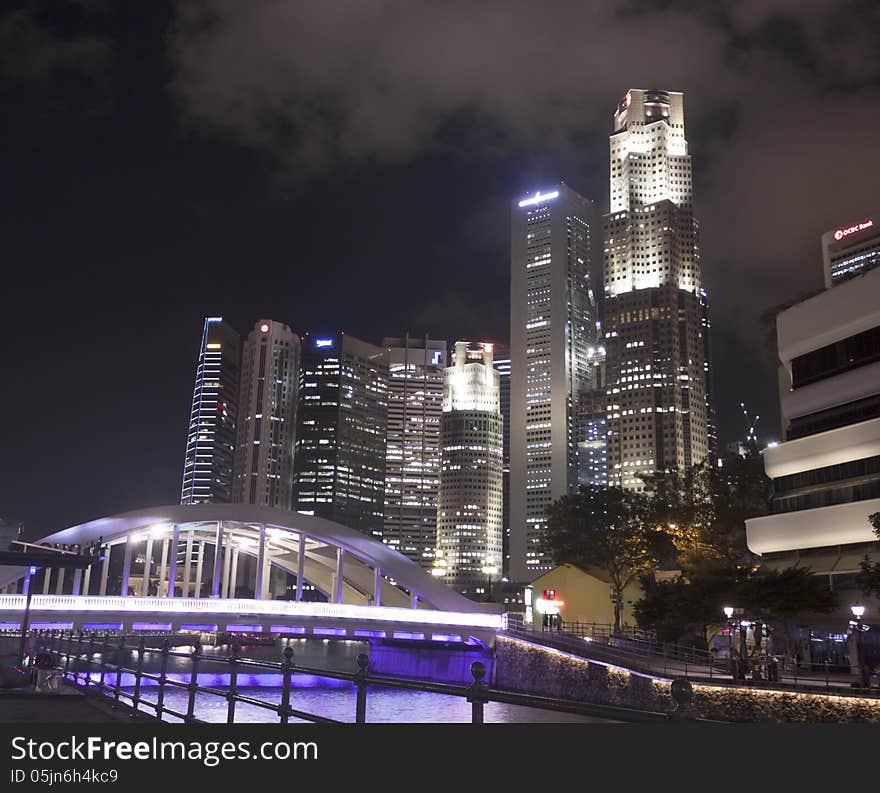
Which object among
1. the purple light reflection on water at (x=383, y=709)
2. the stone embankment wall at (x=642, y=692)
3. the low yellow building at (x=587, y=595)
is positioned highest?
the low yellow building at (x=587, y=595)

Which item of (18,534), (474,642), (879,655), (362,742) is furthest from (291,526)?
(362,742)

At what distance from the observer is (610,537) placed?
67688 mm

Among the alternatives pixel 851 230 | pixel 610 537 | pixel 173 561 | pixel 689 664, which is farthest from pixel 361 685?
pixel 851 230

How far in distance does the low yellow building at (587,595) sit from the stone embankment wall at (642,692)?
31.8 ft

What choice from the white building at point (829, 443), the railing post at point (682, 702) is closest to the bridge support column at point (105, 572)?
the white building at point (829, 443)

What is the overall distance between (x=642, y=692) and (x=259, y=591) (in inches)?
1416

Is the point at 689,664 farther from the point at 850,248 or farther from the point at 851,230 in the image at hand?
the point at 850,248

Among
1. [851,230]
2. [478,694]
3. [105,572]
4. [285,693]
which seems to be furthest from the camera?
[851,230]

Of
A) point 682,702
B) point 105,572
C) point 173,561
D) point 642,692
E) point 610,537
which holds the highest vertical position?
point 610,537

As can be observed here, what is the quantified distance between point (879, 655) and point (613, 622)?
940 inches

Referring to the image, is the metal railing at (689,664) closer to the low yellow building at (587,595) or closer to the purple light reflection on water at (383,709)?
the purple light reflection on water at (383,709)

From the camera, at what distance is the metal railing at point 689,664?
36344mm

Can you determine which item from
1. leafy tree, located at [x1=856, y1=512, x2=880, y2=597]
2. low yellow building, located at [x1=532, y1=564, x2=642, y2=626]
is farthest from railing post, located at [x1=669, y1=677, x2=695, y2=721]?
low yellow building, located at [x1=532, y1=564, x2=642, y2=626]

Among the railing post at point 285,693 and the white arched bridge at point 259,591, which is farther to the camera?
the white arched bridge at point 259,591
